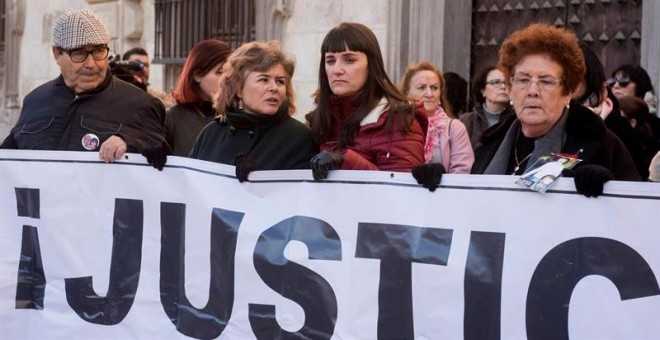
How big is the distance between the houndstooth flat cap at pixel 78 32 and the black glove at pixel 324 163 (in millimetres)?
1560

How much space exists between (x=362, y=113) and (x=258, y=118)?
0.45 m

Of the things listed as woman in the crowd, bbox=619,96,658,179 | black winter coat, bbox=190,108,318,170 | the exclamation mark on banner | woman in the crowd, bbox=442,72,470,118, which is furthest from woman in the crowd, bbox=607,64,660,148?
the exclamation mark on banner

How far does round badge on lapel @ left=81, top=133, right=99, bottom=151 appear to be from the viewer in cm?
537

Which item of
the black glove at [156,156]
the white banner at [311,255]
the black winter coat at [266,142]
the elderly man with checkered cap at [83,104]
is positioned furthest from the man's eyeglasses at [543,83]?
the elderly man with checkered cap at [83,104]

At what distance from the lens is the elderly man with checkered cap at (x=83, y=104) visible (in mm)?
5387

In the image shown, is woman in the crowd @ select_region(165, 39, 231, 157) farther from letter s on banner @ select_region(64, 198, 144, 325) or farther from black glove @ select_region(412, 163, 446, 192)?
black glove @ select_region(412, 163, 446, 192)

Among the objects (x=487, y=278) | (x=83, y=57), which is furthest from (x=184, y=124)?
(x=487, y=278)

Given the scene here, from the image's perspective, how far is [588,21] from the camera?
8.63m

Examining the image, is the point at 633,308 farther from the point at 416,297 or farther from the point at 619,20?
the point at 619,20

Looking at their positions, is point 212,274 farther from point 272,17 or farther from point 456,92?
point 272,17

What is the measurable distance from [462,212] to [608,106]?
1858 mm

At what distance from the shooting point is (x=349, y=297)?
4.18 meters

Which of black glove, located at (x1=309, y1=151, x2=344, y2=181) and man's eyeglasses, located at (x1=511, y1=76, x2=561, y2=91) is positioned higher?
man's eyeglasses, located at (x1=511, y1=76, x2=561, y2=91)

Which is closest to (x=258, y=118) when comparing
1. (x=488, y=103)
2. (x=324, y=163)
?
(x=324, y=163)
